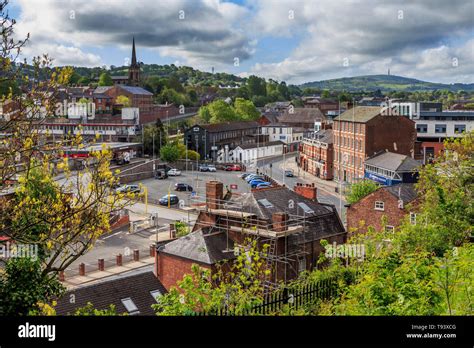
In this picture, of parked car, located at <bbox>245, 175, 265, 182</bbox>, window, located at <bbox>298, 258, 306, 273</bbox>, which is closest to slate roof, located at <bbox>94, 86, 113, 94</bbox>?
parked car, located at <bbox>245, 175, 265, 182</bbox>

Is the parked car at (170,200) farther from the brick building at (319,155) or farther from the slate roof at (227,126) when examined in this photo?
the slate roof at (227,126)

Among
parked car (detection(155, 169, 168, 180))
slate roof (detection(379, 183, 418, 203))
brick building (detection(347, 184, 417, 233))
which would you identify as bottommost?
parked car (detection(155, 169, 168, 180))

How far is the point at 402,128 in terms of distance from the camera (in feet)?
189

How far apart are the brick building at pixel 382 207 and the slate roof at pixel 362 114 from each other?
25360 mm

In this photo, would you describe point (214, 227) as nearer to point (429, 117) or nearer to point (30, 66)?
point (30, 66)

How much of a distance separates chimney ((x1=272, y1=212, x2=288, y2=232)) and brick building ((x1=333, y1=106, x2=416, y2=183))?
114 feet

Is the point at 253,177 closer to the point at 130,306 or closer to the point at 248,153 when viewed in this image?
the point at 248,153

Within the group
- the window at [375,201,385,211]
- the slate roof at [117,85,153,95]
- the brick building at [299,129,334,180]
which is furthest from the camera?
the slate roof at [117,85,153,95]

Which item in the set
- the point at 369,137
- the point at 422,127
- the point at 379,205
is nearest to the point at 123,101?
the point at 369,137

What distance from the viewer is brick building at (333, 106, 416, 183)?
56219 mm

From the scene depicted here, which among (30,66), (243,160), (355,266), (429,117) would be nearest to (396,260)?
(355,266)

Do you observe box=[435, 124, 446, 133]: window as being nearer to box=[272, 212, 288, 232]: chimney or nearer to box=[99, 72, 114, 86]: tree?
box=[272, 212, 288, 232]: chimney
